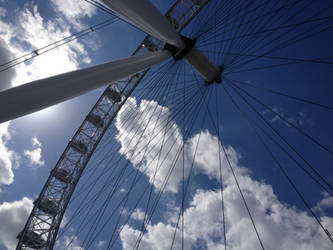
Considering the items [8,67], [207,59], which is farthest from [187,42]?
[8,67]

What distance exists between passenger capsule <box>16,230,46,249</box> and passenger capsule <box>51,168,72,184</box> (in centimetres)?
471

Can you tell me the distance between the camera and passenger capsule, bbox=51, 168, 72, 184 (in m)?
17.5

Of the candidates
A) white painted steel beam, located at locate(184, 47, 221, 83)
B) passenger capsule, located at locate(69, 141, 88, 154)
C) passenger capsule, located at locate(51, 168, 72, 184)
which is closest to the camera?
white painted steel beam, located at locate(184, 47, 221, 83)

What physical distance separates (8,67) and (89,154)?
12649 millimetres

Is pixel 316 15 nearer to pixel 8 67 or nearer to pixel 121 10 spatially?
pixel 121 10

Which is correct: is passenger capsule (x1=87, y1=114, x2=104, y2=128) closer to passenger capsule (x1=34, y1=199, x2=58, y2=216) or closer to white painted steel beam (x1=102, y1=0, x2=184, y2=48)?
passenger capsule (x1=34, y1=199, x2=58, y2=216)

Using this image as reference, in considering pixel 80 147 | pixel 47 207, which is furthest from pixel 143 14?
pixel 47 207

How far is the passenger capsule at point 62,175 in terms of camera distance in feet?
57.5

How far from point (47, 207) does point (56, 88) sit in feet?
59.5

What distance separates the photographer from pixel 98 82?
12.7 feet

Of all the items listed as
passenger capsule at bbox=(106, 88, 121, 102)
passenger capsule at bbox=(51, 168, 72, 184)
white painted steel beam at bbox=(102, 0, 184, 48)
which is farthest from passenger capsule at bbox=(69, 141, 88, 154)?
white painted steel beam at bbox=(102, 0, 184, 48)

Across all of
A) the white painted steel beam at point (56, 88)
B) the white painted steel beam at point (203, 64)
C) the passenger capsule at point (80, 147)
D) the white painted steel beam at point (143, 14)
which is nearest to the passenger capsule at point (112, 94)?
the passenger capsule at point (80, 147)

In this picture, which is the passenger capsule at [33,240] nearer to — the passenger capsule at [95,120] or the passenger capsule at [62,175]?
the passenger capsule at [62,175]

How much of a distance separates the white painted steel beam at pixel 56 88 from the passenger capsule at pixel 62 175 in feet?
52.8
